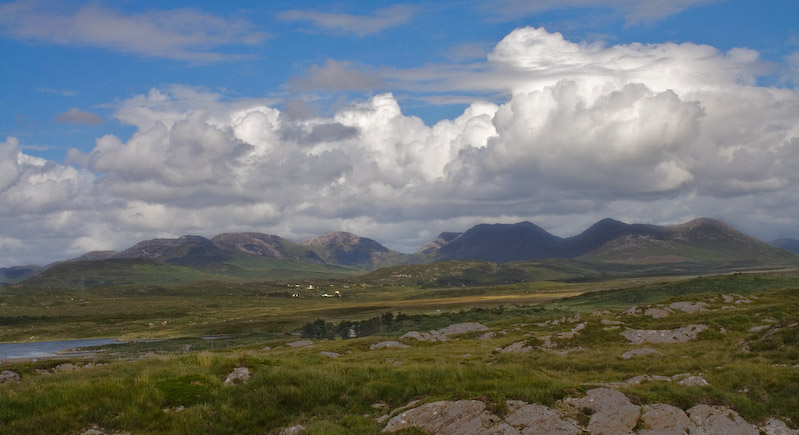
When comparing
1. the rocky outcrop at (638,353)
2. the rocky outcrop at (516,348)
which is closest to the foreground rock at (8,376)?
the rocky outcrop at (516,348)

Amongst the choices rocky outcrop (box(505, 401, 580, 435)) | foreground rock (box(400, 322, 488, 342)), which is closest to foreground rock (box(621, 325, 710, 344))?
foreground rock (box(400, 322, 488, 342))

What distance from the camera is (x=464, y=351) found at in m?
52.1

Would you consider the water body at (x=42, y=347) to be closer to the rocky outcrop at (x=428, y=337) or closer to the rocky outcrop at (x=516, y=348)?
the rocky outcrop at (x=428, y=337)

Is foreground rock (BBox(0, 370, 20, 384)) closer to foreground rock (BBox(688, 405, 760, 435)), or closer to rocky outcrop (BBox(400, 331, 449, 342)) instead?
rocky outcrop (BBox(400, 331, 449, 342))

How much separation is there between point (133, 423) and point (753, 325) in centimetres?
5052

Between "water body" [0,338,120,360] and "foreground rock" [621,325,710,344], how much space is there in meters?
107

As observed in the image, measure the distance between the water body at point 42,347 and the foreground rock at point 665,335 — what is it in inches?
4198

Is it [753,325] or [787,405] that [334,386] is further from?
[753,325]

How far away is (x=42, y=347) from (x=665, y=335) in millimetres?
130930

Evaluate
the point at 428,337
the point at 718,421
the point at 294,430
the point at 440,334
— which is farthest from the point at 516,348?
the point at 294,430

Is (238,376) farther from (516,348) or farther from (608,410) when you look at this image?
(516,348)

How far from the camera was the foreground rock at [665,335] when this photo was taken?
4816 centimetres

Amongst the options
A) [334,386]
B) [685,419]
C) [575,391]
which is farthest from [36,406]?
[685,419]

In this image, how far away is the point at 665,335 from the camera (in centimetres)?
4950
